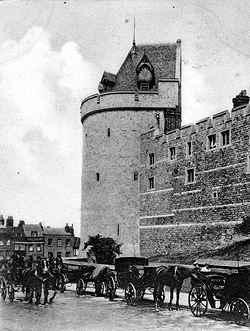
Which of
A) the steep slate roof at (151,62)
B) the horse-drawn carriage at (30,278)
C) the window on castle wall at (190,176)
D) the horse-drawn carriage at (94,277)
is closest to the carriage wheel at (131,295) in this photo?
the horse-drawn carriage at (94,277)

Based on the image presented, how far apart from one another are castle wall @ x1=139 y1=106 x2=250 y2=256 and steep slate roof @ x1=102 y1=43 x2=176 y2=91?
184 inches

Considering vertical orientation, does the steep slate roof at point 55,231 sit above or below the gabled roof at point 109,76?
below

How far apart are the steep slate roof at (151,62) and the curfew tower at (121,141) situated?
103mm

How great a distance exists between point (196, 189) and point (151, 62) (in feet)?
41.0

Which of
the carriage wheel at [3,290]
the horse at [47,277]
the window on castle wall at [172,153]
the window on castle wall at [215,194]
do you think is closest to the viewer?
the horse at [47,277]

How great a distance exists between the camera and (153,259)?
28.7m

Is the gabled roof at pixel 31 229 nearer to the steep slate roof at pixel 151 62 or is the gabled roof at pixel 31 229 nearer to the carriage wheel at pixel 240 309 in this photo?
the steep slate roof at pixel 151 62

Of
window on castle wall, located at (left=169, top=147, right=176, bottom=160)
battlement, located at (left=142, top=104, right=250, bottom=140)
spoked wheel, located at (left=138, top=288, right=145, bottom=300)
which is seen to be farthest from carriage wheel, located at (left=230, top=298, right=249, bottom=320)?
window on castle wall, located at (left=169, top=147, right=176, bottom=160)

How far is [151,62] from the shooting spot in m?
35.9

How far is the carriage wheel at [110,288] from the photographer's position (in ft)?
47.8

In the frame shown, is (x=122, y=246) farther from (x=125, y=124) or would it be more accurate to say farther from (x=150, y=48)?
(x=150, y=48)

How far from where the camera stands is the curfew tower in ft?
106

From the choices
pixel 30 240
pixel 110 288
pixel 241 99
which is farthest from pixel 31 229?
pixel 110 288

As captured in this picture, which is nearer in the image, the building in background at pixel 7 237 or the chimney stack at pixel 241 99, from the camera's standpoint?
the chimney stack at pixel 241 99
